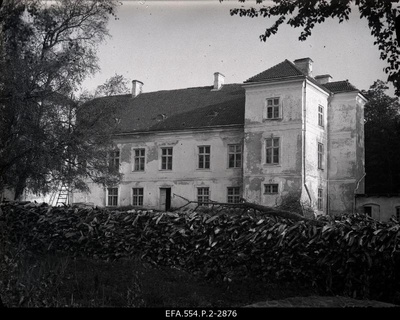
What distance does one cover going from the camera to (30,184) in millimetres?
4684

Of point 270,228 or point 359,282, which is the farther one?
point 270,228

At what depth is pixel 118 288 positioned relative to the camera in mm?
3504

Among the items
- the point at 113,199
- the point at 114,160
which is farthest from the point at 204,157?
the point at 114,160

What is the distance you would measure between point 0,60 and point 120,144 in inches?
137

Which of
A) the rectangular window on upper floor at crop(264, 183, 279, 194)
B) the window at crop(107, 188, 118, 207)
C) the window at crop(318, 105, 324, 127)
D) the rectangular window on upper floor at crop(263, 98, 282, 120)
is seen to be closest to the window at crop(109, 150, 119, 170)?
the window at crop(107, 188, 118, 207)

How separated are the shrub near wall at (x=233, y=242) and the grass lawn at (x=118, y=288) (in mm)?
171

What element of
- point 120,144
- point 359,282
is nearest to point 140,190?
point 120,144

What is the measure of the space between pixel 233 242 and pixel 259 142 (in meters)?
5.34

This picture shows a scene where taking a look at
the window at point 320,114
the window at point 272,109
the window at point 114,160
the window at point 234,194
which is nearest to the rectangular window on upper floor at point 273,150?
the window at point 320,114

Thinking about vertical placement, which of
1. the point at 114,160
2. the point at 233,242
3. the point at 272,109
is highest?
the point at 272,109

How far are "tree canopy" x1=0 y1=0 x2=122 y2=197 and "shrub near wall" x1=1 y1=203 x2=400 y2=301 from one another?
0.50 meters

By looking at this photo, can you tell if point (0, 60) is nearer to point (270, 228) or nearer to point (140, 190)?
point (270, 228)

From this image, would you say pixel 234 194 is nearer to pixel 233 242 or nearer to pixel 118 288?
pixel 233 242

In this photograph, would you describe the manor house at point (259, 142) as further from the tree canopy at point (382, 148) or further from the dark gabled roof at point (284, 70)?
the tree canopy at point (382, 148)
